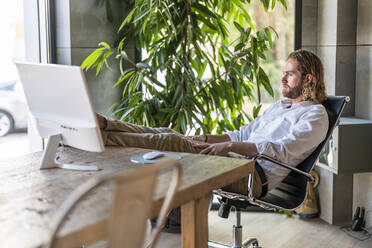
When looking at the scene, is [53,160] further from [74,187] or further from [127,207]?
[127,207]

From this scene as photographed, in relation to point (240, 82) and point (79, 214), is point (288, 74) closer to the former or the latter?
point (240, 82)

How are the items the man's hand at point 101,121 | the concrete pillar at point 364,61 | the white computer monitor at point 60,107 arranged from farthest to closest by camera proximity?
the concrete pillar at point 364,61 < the man's hand at point 101,121 < the white computer monitor at point 60,107

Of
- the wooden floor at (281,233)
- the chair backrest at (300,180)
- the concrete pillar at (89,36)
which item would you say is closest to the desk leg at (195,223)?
the chair backrest at (300,180)

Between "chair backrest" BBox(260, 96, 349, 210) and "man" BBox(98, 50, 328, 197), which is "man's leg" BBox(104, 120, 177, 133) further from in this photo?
"chair backrest" BBox(260, 96, 349, 210)

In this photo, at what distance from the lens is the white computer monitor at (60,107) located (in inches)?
79.6

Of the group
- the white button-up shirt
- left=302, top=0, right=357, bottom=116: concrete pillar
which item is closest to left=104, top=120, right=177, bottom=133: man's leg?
the white button-up shirt

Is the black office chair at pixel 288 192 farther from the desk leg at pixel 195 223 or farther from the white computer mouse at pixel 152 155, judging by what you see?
the desk leg at pixel 195 223

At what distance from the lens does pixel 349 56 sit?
406cm

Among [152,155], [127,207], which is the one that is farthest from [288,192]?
[127,207]

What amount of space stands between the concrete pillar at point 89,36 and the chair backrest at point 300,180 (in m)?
1.70

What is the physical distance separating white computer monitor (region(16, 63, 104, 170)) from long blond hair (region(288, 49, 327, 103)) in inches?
60.4

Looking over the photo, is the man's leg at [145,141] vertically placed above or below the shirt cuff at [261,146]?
above

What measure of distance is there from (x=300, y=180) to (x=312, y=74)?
649mm

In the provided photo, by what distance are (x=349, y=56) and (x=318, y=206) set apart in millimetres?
1163
